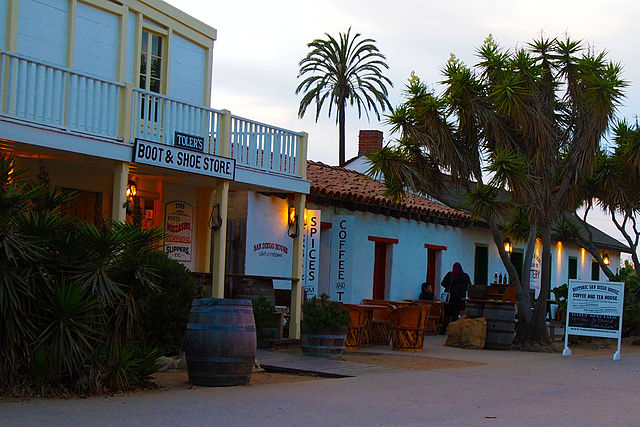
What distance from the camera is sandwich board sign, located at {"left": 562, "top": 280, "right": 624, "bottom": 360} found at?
16.9 m

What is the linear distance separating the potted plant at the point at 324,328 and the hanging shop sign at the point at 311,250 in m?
4.62

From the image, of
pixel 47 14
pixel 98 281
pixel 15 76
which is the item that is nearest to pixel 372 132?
pixel 47 14

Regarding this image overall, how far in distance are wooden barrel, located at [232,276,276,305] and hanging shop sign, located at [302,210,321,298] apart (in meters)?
2.76

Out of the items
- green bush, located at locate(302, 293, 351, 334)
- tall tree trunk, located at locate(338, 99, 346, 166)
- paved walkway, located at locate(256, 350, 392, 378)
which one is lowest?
paved walkway, located at locate(256, 350, 392, 378)

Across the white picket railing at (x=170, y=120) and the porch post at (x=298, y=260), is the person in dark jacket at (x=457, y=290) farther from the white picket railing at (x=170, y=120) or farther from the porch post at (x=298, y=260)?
the white picket railing at (x=170, y=120)

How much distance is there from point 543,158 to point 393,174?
3049 millimetres

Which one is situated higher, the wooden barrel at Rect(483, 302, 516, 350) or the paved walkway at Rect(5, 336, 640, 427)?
the wooden barrel at Rect(483, 302, 516, 350)

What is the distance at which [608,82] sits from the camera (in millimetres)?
17109

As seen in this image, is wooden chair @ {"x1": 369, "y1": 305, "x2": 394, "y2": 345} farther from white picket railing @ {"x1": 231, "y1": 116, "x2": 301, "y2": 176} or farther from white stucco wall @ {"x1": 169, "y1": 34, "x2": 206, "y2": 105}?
white stucco wall @ {"x1": 169, "y1": 34, "x2": 206, "y2": 105}

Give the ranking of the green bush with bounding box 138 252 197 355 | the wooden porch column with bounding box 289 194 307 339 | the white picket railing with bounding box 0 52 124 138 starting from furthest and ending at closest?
the wooden porch column with bounding box 289 194 307 339 → the white picket railing with bounding box 0 52 124 138 → the green bush with bounding box 138 252 197 355

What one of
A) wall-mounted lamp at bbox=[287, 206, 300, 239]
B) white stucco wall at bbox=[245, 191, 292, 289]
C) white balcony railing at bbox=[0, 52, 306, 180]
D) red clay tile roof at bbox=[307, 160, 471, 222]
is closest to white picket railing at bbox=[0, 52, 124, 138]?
white balcony railing at bbox=[0, 52, 306, 180]

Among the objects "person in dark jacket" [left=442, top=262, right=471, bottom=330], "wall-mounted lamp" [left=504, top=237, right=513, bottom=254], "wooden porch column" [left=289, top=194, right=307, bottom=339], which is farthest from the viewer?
"wall-mounted lamp" [left=504, top=237, right=513, bottom=254]

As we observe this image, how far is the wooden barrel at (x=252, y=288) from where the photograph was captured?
15.8m

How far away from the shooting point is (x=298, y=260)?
16.6m
